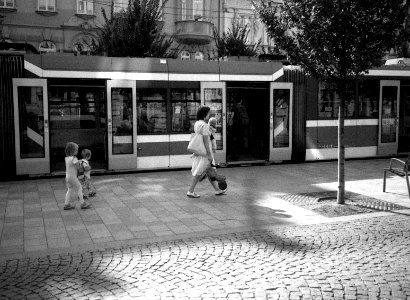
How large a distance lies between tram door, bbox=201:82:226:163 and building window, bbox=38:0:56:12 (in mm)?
18102

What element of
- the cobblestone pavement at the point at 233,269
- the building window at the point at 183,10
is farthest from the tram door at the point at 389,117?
the building window at the point at 183,10

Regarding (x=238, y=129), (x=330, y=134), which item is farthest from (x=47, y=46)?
(x=330, y=134)

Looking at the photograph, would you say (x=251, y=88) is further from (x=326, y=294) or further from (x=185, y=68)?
(x=326, y=294)

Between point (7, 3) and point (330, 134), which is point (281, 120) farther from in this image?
point (7, 3)

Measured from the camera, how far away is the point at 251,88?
14.3 metres

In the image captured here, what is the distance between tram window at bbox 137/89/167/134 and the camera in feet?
42.2

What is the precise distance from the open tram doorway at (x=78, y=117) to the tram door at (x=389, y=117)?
949 cm

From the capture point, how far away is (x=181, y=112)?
13.3m

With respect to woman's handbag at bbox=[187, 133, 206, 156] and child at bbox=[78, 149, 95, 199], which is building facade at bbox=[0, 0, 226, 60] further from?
woman's handbag at bbox=[187, 133, 206, 156]

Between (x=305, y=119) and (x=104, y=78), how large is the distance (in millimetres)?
6541

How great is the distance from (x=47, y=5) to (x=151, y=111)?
59.6ft

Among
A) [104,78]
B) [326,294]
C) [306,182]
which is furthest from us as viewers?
[104,78]

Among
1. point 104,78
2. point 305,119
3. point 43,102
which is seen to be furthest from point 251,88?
point 43,102

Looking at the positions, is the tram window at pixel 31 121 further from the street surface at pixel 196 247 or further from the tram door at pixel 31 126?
the street surface at pixel 196 247
